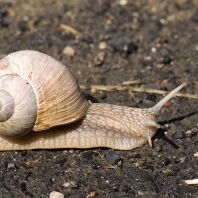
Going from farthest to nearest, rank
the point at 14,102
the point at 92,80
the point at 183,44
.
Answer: the point at 183,44, the point at 92,80, the point at 14,102

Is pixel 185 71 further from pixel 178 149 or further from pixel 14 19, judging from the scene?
pixel 14 19

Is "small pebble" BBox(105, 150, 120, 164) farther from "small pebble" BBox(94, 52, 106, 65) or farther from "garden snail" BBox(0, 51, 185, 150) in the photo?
"small pebble" BBox(94, 52, 106, 65)

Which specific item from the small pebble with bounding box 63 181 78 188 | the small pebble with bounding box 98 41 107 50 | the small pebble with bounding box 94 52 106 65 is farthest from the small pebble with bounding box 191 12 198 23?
the small pebble with bounding box 63 181 78 188

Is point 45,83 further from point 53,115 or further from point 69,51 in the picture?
point 69,51

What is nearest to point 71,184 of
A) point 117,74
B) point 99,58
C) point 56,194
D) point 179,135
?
point 56,194

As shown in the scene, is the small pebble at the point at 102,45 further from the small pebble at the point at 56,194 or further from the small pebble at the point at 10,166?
the small pebble at the point at 56,194

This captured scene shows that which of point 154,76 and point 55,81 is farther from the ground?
point 55,81

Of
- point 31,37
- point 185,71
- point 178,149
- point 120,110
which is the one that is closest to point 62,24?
point 31,37
